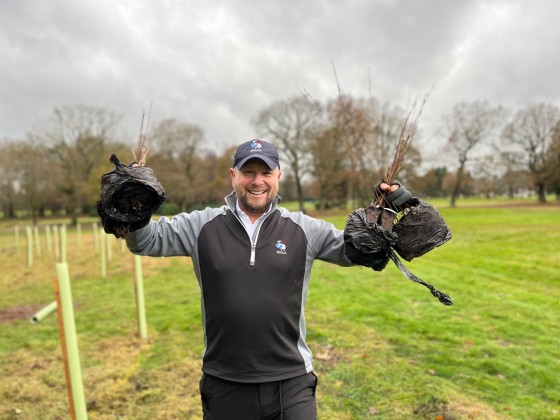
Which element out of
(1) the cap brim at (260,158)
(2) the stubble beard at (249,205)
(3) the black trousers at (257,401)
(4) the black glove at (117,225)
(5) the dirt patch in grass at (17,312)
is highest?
(1) the cap brim at (260,158)

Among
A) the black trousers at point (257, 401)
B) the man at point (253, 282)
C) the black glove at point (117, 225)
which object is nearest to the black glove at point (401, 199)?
the man at point (253, 282)

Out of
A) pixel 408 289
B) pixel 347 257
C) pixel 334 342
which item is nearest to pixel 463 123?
pixel 408 289

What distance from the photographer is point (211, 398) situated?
2.34 meters

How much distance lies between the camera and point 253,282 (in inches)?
89.7

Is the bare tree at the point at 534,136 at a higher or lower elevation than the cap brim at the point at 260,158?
higher

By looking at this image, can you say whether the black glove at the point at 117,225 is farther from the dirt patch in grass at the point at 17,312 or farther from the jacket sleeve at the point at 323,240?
the dirt patch in grass at the point at 17,312

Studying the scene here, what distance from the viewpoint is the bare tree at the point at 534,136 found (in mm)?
49281

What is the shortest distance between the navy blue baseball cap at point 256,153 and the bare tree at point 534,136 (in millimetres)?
56617

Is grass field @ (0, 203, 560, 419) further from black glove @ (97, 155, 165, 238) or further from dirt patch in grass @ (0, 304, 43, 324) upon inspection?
black glove @ (97, 155, 165, 238)

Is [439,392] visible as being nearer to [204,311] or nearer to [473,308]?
[204,311]

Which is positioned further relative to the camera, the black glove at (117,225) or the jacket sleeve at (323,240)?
the jacket sleeve at (323,240)

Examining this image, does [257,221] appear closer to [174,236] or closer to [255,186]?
[255,186]

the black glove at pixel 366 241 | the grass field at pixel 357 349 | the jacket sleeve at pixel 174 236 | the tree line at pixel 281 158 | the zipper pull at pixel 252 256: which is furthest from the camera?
the tree line at pixel 281 158

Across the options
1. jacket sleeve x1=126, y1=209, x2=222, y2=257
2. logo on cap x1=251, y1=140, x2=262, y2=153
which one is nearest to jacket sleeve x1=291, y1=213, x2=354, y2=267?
logo on cap x1=251, y1=140, x2=262, y2=153
